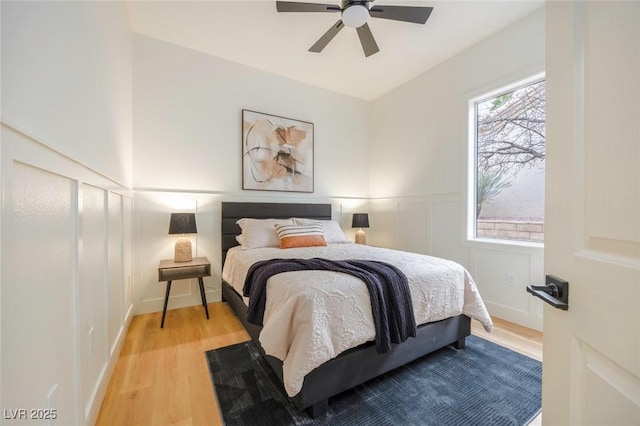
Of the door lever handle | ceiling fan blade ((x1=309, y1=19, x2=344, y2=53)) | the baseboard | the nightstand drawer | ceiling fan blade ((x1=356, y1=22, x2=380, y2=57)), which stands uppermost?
ceiling fan blade ((x1=309, y1=19, x2=344, y2=53))

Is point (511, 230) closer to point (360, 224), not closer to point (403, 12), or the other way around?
point (360, 224)

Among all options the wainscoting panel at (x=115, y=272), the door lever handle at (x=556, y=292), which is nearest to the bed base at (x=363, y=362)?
the wainscoting panel at (x=115, y=272)

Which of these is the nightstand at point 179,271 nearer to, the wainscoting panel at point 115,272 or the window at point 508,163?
the wainscoting panel at point 115,272

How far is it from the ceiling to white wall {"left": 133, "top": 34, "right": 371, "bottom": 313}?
0.23 metres

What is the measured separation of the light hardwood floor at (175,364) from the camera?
139 centimetres

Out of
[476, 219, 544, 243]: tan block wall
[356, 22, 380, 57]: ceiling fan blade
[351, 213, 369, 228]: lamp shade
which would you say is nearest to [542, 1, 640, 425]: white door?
[356, 22, 380, 57]: ceiling fan blade

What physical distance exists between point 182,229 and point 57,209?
1.79 metres

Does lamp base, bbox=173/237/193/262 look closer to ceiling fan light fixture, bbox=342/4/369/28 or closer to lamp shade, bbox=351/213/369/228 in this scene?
lamp shade, bbox=351/213/369/228

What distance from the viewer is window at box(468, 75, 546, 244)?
2.45 metres

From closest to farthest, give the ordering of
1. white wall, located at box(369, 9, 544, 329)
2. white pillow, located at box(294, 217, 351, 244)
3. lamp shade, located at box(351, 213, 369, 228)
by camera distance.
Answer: white wall, located at box(369, 9, 544, 329), white pillow, located at box(294, 217, 351, 244), lamp shade, located at box(351, 213, 369, 228)

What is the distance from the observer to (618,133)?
1.50 feet

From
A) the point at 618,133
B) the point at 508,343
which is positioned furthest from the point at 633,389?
the point at 508,343

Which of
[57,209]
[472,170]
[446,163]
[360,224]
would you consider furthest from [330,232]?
[57,209]

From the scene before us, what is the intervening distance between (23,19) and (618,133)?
152cm
